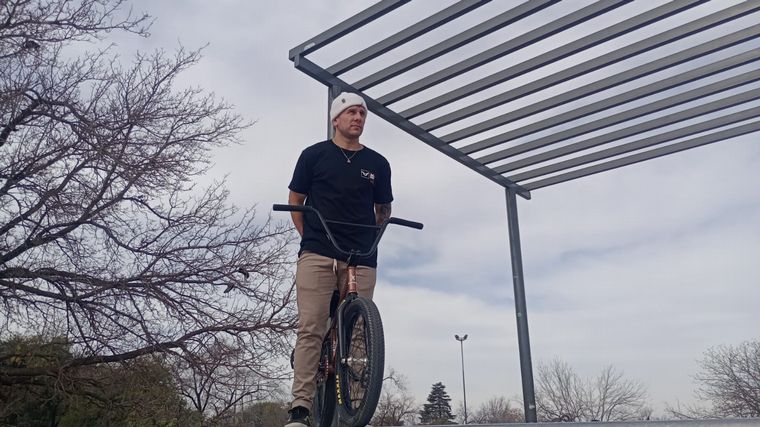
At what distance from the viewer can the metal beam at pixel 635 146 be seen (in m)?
5.75

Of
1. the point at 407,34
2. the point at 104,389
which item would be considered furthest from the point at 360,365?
the point at 104,389

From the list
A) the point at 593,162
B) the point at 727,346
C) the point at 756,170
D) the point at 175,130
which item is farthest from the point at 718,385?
the point at 175,130

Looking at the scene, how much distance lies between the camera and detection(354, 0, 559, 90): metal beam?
15.9ft

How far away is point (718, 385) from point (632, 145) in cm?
1863

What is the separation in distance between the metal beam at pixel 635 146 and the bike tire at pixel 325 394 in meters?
4.09

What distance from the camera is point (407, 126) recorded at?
6.34m

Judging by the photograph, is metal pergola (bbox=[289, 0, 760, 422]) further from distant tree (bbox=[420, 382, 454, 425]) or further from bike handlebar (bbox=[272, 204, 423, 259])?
distant tree (bbox=[420, 382, 454, 425])

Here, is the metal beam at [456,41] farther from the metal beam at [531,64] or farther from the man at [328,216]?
the man at [328,216]

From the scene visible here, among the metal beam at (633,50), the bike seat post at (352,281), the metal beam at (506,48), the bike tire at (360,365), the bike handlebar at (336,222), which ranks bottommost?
the bike tire at (360,365)

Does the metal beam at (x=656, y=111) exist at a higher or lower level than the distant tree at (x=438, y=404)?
higher

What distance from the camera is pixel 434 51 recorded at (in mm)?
5398

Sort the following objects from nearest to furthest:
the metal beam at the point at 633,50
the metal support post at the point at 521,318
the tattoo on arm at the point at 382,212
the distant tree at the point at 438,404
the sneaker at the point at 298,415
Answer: the sneaker at the point at 298,415 < the tattoo on arm at the point at 382,212 < the metal beam at the point at 633,50 < the metal support post at the point at 521,318 < the distant tree at the point at 438,404

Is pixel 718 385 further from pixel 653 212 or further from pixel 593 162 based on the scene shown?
pixel 593 162

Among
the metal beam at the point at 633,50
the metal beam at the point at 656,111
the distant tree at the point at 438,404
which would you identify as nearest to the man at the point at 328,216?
the metal beam at the point at 633,50
